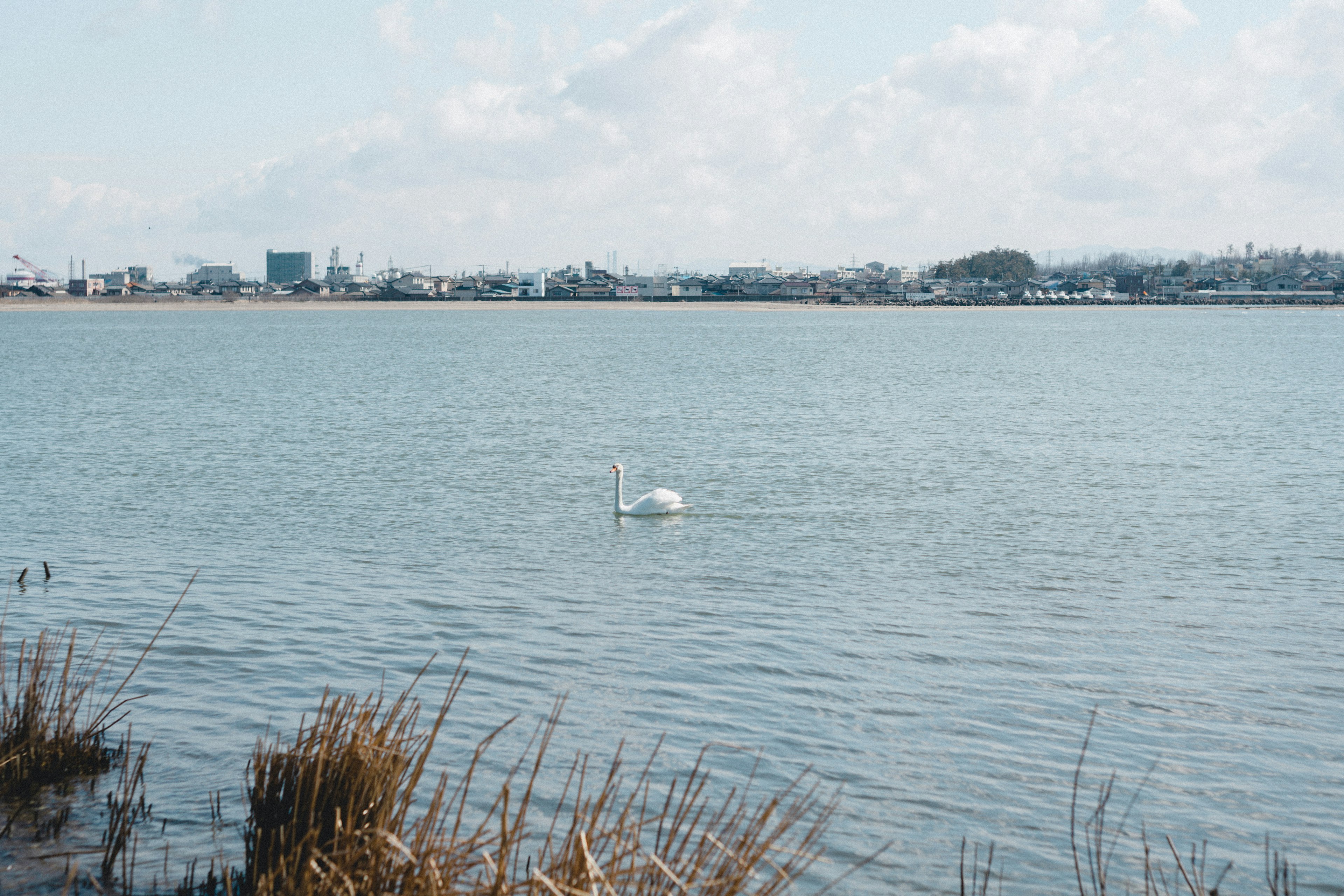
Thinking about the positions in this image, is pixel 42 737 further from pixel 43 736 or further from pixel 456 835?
pixel 456 835

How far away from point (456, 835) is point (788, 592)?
959cm

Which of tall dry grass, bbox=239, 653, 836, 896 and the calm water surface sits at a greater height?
tall dry grass, bbox=239, 653, 836, 896

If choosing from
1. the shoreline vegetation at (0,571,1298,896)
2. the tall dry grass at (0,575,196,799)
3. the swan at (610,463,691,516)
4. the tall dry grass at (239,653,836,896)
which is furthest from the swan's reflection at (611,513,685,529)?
the tall dry grass at (239,653,836,896)

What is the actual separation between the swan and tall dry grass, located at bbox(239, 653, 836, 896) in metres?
12.3

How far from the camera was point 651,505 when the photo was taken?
21078 millimetres

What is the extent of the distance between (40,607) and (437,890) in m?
11.4

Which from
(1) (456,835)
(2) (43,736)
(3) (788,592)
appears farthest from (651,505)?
(1) (456,835)

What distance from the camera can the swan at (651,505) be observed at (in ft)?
69.2

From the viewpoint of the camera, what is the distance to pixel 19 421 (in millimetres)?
37094

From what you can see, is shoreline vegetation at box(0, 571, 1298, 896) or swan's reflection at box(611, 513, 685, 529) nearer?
shoreline vegetation at box(0, 571, 1298, 896)

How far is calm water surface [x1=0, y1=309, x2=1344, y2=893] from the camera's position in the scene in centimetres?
948

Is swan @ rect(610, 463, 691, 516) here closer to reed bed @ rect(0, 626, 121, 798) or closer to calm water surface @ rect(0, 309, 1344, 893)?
calm water surface @ rect(0, 309, 1344, 893)

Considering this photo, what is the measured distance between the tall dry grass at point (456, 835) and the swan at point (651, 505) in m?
12.3

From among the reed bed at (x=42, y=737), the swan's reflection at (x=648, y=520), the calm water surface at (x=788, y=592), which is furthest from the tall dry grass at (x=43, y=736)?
the swan's reflection at (x=648, y=520)
